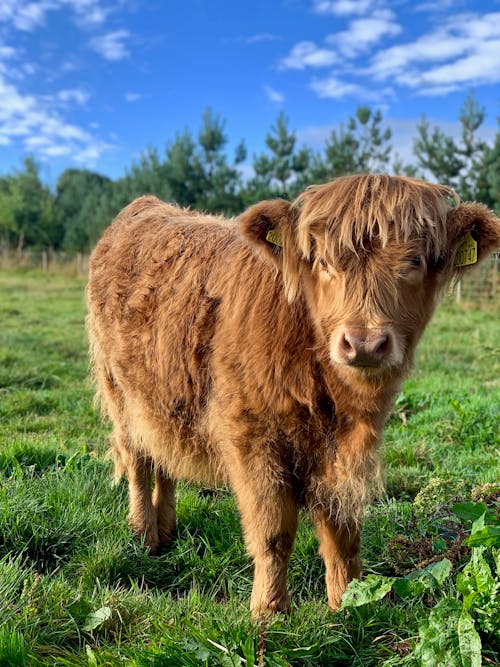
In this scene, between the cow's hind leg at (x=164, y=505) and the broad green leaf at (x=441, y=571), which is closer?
the broad green leaf at (x=441, y=571)

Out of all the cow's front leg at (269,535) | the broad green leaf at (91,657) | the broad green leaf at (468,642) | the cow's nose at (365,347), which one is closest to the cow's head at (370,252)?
the cow's nose at (365,347)

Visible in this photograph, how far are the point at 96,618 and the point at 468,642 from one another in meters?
1.37

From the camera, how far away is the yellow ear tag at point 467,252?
226 centimetres

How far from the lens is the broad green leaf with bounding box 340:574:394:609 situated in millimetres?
2082

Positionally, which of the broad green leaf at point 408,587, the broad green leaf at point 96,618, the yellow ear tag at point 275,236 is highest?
the yellow ear tag at point 275,236

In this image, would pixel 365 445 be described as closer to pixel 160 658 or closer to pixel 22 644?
pixel 160 658

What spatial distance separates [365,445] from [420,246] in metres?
0.81

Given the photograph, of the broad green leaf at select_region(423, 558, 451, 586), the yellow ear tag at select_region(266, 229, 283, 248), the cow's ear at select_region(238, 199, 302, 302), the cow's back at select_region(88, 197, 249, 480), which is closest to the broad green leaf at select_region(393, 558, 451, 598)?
the broad green leaf at select_region(423, 558, 451, 586)

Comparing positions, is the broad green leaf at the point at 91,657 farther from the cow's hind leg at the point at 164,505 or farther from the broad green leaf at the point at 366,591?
the cow's hind leg at the point at 164,505

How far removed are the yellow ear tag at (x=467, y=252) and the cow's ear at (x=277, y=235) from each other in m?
0.64

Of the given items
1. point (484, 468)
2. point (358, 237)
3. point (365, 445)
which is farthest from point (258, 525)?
point (484, 468)

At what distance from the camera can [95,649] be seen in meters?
2.14

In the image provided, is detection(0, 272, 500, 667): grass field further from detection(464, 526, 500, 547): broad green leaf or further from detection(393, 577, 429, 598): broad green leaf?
detection(464, 526, 500, 547): broad green leaf

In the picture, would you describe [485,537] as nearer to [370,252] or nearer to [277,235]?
[370,252]
